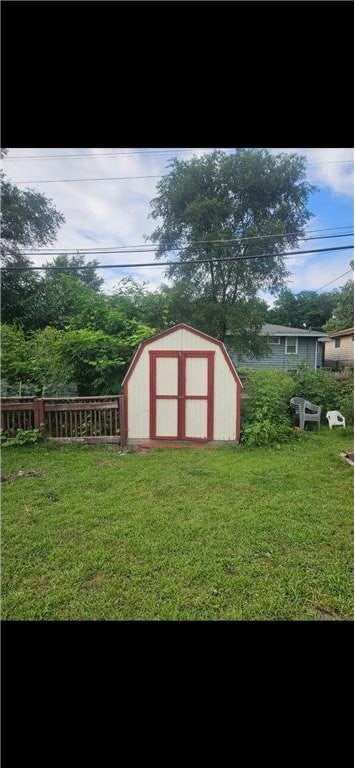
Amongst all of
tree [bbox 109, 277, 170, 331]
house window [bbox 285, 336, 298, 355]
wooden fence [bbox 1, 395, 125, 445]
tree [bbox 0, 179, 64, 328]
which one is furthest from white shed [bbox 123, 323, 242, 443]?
house window [bbox 285, 336, 298, 355]

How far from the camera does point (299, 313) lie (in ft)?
25.1

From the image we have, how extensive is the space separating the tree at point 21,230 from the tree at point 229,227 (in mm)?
1383

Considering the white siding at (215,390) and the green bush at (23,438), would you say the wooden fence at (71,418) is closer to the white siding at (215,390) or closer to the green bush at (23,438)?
the green bush at (23,438)

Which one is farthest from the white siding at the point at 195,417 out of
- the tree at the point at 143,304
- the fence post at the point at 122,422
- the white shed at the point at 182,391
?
the tree at the point at 143,304

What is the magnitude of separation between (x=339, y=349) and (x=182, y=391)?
4086mm

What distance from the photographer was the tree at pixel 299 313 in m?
6.27

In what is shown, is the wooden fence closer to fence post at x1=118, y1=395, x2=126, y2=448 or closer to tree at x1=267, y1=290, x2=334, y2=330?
fence post at x1=118, y1=395, x2=126, y2=448

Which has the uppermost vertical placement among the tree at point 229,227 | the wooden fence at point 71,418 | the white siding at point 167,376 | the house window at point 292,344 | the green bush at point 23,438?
the tree at point 229,227

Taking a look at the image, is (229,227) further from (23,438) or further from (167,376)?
(23,438)
